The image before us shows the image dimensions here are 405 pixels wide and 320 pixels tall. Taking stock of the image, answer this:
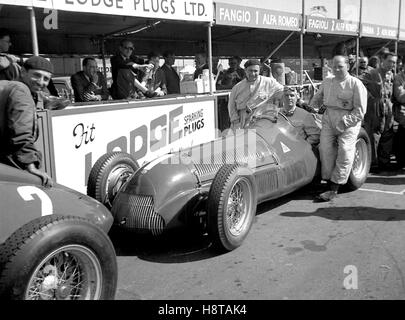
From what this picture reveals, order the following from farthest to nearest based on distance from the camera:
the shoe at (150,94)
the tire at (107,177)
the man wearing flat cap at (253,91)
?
the shoe at (150,94) < the man wearing flat cap at (253,91) < the tire at (107,177)

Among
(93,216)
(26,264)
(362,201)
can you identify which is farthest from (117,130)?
(26,264)

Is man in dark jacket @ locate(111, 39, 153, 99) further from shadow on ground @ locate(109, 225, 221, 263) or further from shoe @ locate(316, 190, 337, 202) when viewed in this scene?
shoe @ locate(316, 190, 337, 202)

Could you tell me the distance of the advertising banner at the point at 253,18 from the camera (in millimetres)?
7391

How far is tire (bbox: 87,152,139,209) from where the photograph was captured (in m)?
4.41

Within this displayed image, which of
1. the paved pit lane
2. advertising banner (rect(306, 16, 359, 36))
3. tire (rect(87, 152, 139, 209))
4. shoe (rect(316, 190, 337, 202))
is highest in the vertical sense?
advertising banner (rect(306, 16, 359, 36))

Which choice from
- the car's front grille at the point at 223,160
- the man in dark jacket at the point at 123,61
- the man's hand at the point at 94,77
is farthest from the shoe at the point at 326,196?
the man's hand at the point at 94,77

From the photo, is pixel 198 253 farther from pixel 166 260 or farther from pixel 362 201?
pixel 362 201

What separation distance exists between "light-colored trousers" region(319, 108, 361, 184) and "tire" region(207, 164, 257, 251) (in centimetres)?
172

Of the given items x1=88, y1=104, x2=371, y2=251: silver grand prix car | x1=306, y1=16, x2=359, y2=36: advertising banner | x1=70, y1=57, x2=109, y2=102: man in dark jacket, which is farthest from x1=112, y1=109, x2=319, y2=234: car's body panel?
x1=306, y1=16, x2=359, y2=36: advertising banner

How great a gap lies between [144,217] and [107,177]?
89cm

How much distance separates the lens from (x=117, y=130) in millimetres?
5859

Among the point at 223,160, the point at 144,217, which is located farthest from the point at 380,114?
the point at 144,217

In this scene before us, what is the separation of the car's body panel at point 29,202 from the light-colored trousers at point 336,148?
3182 millimetres

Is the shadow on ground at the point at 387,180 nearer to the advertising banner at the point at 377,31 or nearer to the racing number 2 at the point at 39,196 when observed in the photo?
the racing number 2 at the point at 39,196
